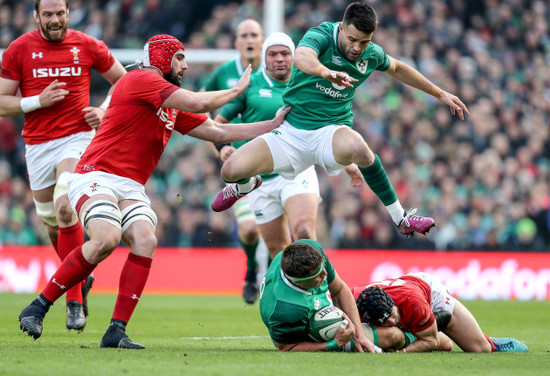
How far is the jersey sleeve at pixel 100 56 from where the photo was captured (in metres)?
8.48

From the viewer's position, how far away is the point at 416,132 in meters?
18.4

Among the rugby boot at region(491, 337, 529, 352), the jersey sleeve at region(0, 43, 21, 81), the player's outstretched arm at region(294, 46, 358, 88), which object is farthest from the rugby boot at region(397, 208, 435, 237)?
the jersey sleeve at region(0, 43, 21, 81)

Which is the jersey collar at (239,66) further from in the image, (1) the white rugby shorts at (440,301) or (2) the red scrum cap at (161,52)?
(1) the white rugby shorts at (440,301)

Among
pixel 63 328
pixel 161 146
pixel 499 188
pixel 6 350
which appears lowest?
pixel 499 188

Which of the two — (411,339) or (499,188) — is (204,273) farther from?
(411,339)

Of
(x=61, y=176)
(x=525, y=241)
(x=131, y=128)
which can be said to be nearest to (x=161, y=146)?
(x=131, y=128)

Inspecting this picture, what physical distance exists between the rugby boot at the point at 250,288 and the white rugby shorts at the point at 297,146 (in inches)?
145

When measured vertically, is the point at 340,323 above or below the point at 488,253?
above

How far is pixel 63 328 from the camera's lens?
29.9 feet

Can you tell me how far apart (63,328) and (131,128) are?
10.1ft

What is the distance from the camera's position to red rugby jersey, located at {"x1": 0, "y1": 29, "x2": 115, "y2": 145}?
8.23m

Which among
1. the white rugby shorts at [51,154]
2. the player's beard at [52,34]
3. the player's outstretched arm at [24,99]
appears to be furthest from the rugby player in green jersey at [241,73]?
the player's outstretched arm at [24,99]

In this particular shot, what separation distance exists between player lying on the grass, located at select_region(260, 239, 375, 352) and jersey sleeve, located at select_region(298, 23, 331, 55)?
1.75m

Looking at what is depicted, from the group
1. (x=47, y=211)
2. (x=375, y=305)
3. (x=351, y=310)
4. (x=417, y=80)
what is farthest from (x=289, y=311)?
(x=47, y=211)
